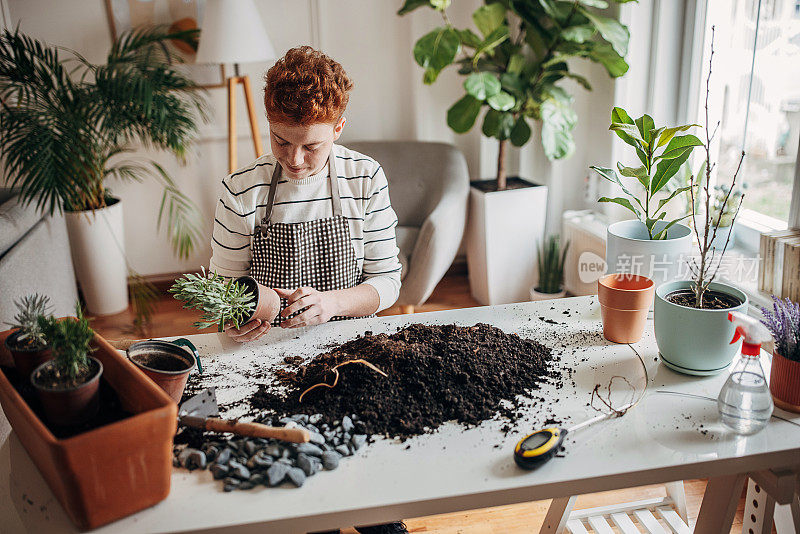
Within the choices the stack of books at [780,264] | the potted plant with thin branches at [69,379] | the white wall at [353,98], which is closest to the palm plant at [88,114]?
the white wall at [353,98]

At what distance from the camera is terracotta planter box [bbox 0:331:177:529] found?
89 centimetres

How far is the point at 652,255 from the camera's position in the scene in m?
1.49

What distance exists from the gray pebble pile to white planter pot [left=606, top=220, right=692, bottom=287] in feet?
2.49

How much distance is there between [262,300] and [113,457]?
1.72 feet

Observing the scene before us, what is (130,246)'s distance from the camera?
151 inches

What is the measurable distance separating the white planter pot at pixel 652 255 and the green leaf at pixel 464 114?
172 cm

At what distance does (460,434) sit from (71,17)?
331 centimetres

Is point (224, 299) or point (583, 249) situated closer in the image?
point (224, 299)

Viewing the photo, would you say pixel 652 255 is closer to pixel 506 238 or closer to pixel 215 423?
pixel 215 423

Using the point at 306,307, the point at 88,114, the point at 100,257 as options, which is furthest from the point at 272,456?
the point at 100,257

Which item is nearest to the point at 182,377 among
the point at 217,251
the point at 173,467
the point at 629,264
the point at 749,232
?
the point at 173,467

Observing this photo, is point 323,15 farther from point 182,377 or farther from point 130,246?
point 182,377

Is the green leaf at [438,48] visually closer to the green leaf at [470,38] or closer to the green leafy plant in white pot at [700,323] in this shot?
the green leaf at [470,38]

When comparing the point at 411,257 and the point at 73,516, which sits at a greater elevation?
the point at 73,516
